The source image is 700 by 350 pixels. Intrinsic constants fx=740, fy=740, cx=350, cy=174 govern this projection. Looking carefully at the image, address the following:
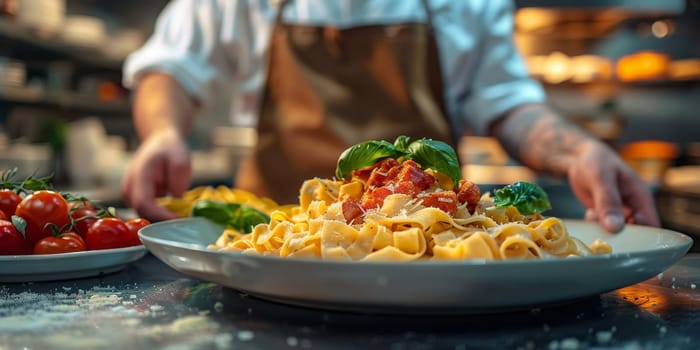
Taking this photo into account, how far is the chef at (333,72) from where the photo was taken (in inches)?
89.2

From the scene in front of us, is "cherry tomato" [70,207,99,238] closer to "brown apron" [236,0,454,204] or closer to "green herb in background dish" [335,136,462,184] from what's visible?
"green herb in background dish" [335,136,462,184]

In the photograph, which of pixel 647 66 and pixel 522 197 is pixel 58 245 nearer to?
pixel 522 197

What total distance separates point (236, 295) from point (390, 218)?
200 millimetres

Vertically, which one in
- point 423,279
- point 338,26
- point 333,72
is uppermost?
point 338,26

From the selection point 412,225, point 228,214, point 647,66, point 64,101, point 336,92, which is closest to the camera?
point 412,225

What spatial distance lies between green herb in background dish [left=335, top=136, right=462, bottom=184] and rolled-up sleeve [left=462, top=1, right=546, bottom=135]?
131 centimetres

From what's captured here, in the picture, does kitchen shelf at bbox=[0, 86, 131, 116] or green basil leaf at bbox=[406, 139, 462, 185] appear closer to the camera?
green basil leaf at bbox=[406, 139, 462, 185]

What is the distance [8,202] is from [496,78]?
63.7 inches

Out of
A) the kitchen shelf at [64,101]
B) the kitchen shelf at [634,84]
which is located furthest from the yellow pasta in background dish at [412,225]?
the kitchen shelf at [634,84]

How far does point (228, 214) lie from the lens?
47.6 inches

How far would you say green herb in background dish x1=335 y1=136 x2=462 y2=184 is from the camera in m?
0.89

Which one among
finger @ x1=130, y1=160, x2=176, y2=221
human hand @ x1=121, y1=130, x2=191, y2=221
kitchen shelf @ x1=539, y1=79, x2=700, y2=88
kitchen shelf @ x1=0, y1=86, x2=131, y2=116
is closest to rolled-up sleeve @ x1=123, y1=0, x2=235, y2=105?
human hand @ x1=121, y1=130, x2=191, y2=221

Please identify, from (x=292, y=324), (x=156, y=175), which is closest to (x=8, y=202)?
(x=156, y=175)

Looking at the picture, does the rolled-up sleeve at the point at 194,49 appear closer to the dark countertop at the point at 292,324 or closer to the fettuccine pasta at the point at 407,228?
the fettuccine pasta at the point at 407,228
